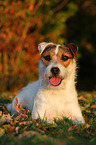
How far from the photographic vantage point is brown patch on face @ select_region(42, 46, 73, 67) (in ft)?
15.3

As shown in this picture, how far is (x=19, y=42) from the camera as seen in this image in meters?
13.2

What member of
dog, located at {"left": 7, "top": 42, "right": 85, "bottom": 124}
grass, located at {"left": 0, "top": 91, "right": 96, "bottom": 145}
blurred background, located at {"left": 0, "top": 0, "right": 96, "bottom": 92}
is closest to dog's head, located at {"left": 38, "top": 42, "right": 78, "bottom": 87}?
dog, located at {"left": 7, "top": 42, "right": 85, "bottom": 124}

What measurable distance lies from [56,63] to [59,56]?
0.74 ft

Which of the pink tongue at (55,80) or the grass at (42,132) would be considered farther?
the pink tongue at (55,80)

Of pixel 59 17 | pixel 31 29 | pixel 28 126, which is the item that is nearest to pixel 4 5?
pixel 31 29

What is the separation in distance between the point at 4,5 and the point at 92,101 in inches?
299

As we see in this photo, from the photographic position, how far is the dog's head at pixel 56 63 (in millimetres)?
4453

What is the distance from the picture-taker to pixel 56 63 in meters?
4.52

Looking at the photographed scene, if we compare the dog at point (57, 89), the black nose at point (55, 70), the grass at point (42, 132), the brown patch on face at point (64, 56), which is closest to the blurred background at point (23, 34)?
the dog at point (57, 89)

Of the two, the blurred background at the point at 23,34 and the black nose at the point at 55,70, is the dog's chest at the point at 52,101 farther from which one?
the blurred background at the point at 23,34

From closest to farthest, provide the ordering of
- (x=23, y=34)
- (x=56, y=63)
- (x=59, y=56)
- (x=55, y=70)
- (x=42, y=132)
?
(x=42, y=132) → (x=55, y=70) → (x=56, y=63) → (x=59, y=56) → (x=23, y=34)

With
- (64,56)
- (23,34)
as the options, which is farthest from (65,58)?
(23,34)

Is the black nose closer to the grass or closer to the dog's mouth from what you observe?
the dog's mouth

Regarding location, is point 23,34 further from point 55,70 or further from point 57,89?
A: point 55,70
